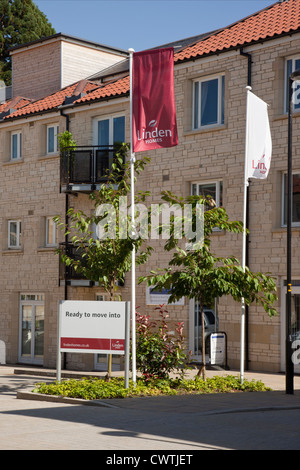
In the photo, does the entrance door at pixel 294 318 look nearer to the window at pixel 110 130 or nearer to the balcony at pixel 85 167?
the balcony at pixel 85 167

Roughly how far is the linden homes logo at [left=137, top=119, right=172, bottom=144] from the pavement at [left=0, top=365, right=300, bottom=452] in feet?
16.3

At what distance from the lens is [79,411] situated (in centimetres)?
1268

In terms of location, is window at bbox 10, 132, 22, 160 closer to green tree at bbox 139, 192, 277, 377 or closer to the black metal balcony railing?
the black metal balcony railing

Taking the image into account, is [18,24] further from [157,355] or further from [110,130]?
[157,355]

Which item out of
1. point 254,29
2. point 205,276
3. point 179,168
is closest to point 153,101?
point 205,276

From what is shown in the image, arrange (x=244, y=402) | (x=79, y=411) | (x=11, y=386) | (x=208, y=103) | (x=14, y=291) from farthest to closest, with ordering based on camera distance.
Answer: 1. (x=14, y=291)
2. (x=208, y=103)
3. (x=11, y=386)
4. (x=244, y=402)
5. (x=79, y=411)

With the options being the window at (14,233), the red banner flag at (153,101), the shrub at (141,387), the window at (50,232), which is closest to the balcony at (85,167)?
the window at (50,232)

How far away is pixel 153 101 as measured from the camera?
15.6 meters

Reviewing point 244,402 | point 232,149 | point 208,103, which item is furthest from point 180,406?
point 208,103

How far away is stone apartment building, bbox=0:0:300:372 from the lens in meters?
20.7

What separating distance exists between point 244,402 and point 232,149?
32.0 ft

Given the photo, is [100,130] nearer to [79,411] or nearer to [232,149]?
[232,149]

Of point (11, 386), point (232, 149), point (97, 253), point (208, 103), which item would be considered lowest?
point (11, 386)

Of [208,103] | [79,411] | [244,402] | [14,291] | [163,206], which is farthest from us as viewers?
[14,291]
